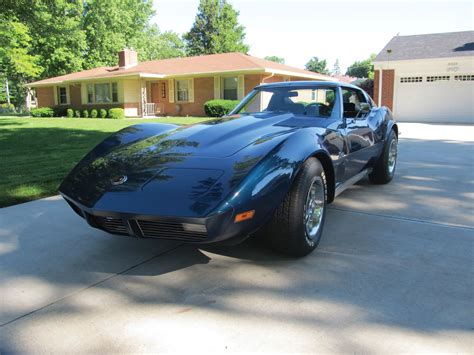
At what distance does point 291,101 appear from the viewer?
4.75 m

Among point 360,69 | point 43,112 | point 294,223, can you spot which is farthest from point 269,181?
point 360,69

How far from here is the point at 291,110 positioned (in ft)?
15.2

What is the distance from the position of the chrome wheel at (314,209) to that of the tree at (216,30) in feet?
172

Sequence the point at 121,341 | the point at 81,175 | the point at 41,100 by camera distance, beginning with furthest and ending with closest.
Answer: the point at 41,100, the point at 81,175, the point at 121,341

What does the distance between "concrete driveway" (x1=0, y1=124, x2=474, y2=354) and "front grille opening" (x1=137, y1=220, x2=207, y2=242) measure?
39 cm

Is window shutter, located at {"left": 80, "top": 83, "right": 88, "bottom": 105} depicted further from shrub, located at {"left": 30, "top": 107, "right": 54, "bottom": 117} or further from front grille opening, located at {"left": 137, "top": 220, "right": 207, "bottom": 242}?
front grille opening, located at {"left": 137, "top": 220, "right": 207, "bottom": 242}

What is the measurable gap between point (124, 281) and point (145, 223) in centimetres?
54

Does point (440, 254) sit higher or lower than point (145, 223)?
lower

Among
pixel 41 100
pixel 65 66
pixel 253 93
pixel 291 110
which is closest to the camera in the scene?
pixel 291 110

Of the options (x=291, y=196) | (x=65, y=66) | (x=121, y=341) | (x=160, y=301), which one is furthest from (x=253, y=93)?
(x=65, y=66)

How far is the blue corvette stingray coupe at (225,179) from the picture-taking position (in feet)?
8.93

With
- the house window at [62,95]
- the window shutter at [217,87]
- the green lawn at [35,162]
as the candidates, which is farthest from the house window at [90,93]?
the green lawn at [35,162]

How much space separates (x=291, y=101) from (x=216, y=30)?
2094 inches

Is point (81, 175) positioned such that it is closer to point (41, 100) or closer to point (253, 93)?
point (253, 93)
